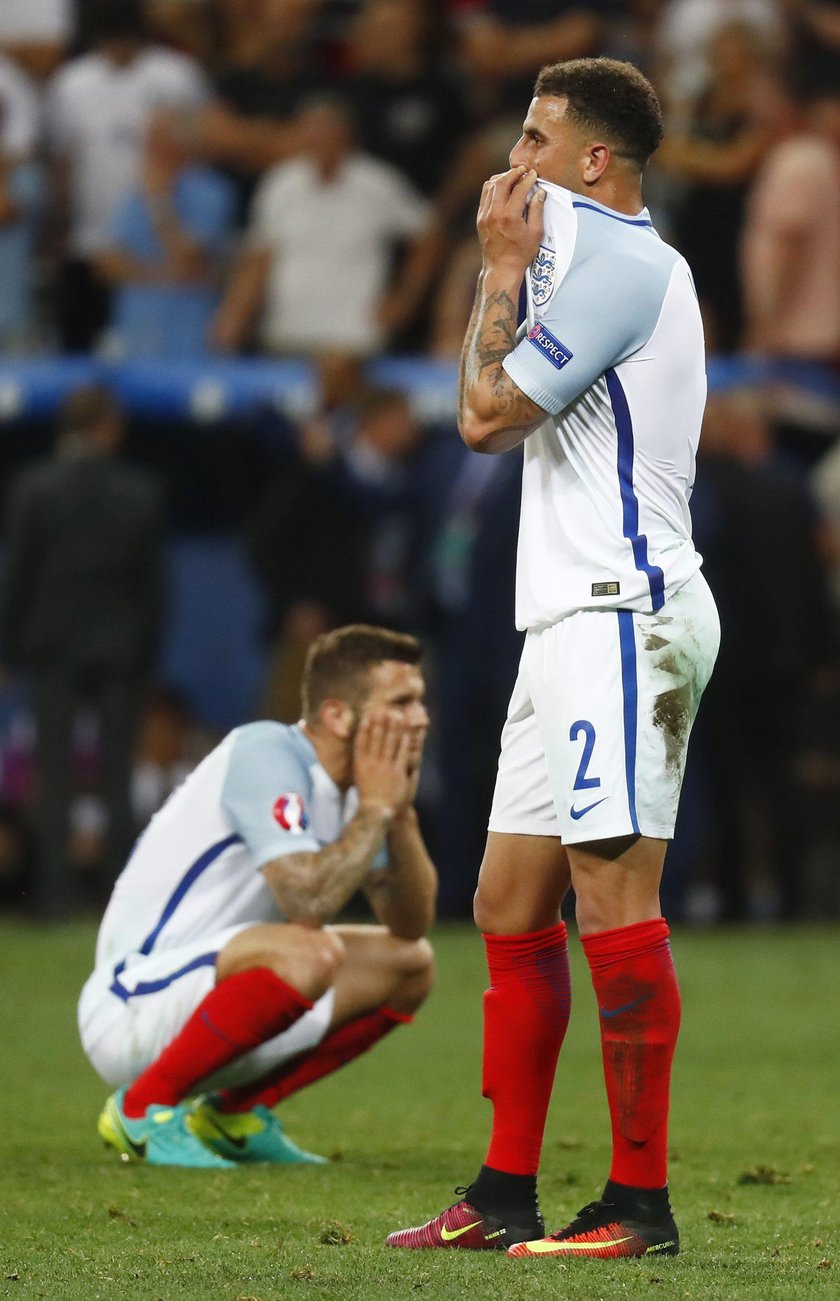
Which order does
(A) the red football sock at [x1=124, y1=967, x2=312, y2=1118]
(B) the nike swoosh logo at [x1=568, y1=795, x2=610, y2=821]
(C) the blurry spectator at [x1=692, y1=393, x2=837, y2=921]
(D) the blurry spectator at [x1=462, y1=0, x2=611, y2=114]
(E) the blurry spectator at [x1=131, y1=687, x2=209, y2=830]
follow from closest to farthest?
(B) the nike swoosh logo at [x1=568, y1=795, x2=610, y2=821], (A) the red football sock at [x1=124, y1=967, x2=312, y2=1118], (C) the blurry spectator at [x1=692, y1=393, x2=837, y2=921], (E) the blurry spectator at [x1=131, y1=687, x2=209, y2=830], (D) the blurry spectator at [x1=462, y1=0, x2=611, y2=114]

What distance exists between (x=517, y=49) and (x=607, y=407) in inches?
376

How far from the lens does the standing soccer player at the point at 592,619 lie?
158 inches

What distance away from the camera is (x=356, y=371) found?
35.7 ft

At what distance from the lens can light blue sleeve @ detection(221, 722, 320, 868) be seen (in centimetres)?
530

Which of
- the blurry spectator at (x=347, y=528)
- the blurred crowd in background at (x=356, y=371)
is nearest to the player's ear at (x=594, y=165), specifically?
the blurred crowd in background at (x=356, y=371)

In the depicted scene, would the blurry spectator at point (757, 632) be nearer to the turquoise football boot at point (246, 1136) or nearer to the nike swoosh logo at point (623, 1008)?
the turquoise football boot at point (246, 1136)

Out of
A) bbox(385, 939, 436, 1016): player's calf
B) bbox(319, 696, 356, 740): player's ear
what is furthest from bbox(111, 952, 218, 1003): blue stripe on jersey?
bbox(319, 696, 356, 740): player's ear

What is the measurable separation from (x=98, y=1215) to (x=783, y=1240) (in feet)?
4.65

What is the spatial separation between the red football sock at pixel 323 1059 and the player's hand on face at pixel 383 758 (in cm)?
57

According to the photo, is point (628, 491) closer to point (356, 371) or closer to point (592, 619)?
point (592, 619)

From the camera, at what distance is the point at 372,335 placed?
12.5 meters

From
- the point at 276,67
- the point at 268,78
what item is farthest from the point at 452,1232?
the point at 276,67

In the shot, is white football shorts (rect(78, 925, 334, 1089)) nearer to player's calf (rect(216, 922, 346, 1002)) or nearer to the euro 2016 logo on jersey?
player's calf (rect(216, 922, 346, 1002))

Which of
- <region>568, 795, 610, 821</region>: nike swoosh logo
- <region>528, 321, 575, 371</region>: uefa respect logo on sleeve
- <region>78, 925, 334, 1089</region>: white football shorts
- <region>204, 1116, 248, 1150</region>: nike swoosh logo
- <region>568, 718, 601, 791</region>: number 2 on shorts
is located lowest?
<region>204, 1116, 248, 1150</region>: nike swoosh logo
